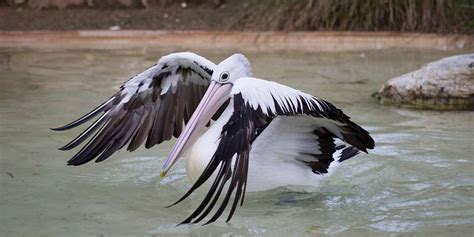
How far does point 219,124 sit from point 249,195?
13.1 inches

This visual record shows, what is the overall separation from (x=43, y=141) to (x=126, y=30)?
11.1 ft

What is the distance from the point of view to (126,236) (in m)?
3.26

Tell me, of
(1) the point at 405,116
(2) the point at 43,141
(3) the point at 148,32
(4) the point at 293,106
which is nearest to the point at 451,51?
(1) the point at 405,116

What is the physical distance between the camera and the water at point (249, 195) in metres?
3.41

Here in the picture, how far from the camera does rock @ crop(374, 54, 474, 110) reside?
5.54m

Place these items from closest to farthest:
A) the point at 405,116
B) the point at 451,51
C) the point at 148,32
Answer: the point at 405,116
the point at 451,51
the point at 148,32

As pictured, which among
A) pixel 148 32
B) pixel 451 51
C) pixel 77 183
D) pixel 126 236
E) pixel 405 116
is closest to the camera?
pixel 126 236

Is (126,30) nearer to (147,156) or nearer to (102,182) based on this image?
(147,156)

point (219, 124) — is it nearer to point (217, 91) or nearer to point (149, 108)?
point (217, 91)

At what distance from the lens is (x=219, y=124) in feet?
12.7

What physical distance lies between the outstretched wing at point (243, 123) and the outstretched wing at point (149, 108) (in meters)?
0.70

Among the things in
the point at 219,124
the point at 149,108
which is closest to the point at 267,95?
the point at 219,124

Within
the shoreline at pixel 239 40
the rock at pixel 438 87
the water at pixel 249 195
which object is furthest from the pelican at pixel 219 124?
the shoreline at pixel 239 40

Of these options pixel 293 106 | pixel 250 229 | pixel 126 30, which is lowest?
pixel 126 30
